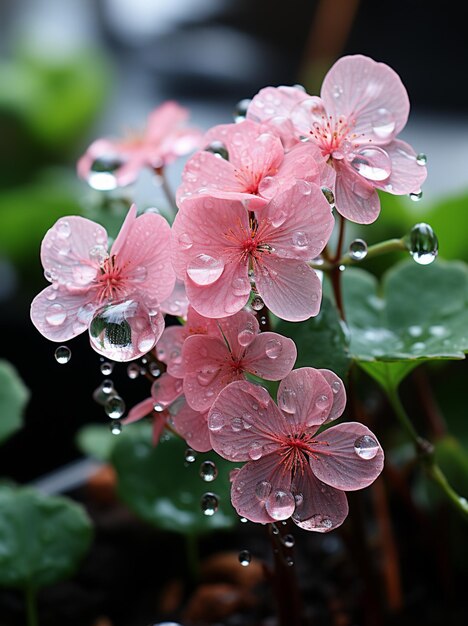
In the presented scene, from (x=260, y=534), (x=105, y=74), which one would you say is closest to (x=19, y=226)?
(x=260, y=534)

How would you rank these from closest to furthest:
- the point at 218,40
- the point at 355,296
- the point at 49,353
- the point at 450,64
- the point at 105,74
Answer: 1. the point at 355,296
2. the point at 49,353
3. the point at 105,74
4. the point at 450,64
5. the point at 218,40

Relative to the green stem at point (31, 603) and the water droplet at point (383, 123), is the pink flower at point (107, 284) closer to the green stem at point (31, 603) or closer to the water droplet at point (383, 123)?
the water droplet at point (383, 123)

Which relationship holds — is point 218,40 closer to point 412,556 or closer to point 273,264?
point 412,556

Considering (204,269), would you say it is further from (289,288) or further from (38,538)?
(38,538)

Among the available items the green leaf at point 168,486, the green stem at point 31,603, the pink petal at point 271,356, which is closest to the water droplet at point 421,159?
the pink petal at point 271,356

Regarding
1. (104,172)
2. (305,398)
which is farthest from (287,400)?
(104,172)
